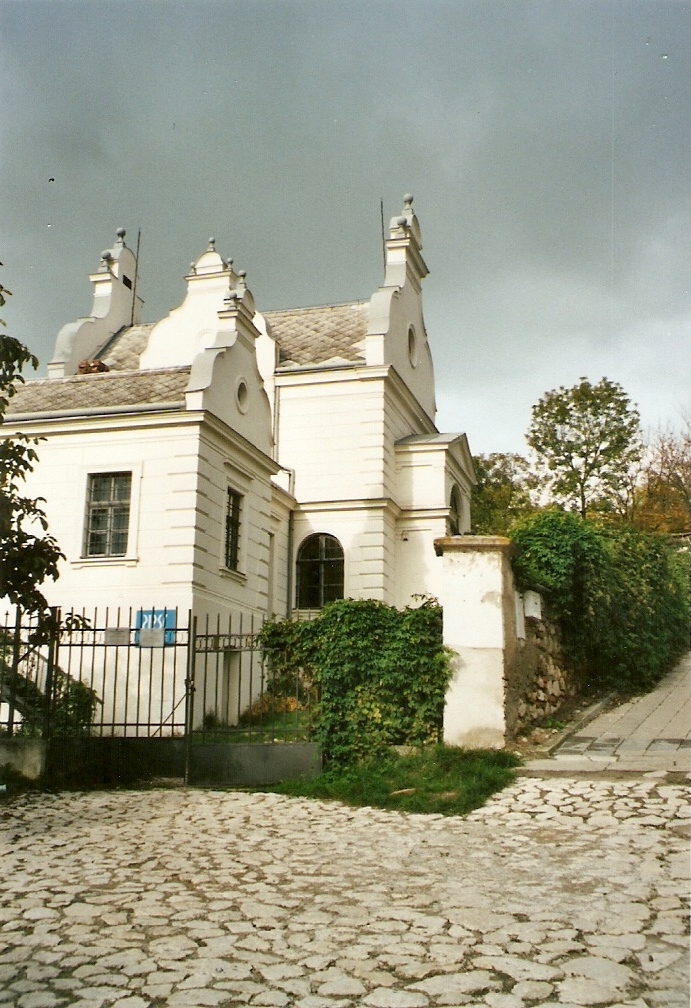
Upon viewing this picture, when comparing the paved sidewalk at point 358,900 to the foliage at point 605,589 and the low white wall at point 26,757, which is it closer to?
the low white wall at point 26,757

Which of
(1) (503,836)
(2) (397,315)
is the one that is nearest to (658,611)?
(1) (503,836)

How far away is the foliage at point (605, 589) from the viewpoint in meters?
14.6

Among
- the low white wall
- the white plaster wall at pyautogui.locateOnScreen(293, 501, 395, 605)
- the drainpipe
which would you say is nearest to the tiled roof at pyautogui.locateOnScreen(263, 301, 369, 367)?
the white plaster wall at pyautogui.locateOnScreen(293, 501, 395, 605)

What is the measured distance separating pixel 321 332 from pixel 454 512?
6671mm

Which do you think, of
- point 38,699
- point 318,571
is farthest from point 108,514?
point 318,571

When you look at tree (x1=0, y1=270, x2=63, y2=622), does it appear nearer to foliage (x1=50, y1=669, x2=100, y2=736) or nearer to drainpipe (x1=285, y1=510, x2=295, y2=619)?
foliage (x1=50, y1=669, x2=100, y2=736)

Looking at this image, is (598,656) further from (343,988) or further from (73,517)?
(343,988)

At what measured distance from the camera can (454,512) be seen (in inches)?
1089

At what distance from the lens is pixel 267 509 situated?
21.7 metres

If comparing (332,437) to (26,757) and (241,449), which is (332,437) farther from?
(26,757)

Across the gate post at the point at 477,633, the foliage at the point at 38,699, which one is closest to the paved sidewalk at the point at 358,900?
the gate post at the point at 477,633

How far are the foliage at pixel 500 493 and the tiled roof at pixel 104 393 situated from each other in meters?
18.1

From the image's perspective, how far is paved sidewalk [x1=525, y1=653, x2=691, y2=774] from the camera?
10.7 meters

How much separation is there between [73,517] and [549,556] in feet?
29.5
